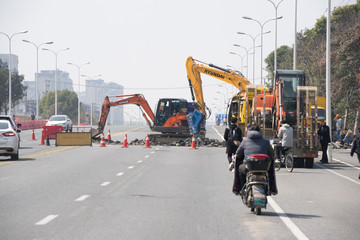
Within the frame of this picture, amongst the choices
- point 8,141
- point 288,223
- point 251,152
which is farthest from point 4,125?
point 288,223

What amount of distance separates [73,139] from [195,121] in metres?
7.10

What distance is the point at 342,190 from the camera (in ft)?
51.5

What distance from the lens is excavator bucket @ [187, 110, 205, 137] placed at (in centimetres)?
3891

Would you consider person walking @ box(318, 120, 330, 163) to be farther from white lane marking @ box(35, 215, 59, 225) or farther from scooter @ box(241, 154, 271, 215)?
white lane marking @ box(35, 215, 59, 225)

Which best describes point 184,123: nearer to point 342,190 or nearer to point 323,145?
point 323,145

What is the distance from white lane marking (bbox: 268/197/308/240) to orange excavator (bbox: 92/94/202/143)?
2764cm

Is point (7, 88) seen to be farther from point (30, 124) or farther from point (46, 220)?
point (46, 220)

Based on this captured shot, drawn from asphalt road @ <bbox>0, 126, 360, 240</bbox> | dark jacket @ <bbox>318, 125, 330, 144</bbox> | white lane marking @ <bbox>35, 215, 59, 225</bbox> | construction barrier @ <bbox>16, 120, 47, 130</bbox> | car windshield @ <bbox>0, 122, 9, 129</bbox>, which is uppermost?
car windshield @ <bbox>0, 122, 9, 129</bbox>

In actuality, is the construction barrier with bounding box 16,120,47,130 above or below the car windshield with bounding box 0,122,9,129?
below

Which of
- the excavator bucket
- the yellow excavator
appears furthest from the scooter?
the excavator bucket

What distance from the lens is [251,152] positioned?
37.2ft

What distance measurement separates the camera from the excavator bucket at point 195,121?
38906 mm

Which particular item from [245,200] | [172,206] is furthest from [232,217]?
[172,206]

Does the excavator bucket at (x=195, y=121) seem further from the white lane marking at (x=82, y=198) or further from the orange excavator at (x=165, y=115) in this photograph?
the white lane marking at (x=82, y=198)
